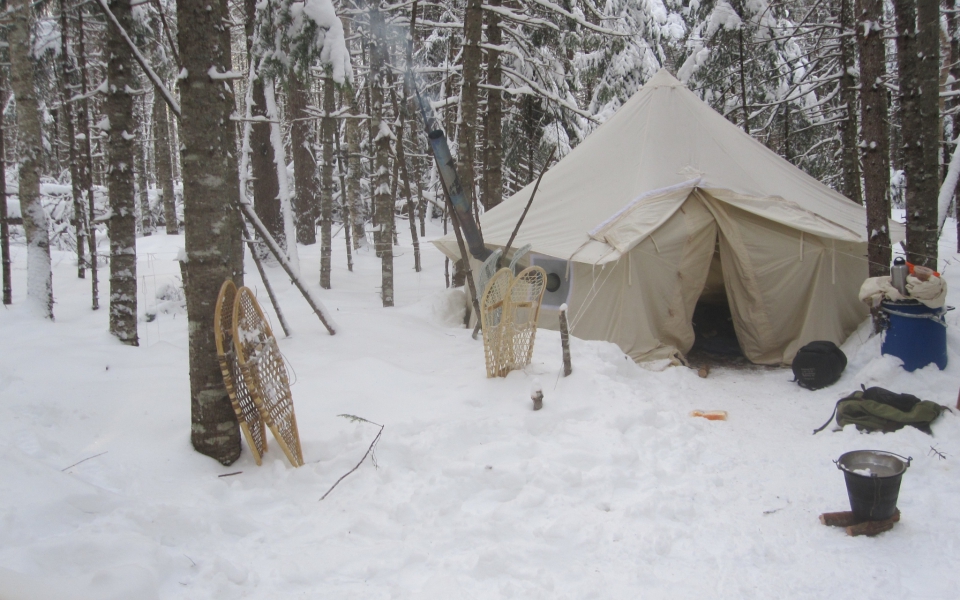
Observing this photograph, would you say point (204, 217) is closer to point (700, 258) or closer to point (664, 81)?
point (700, 258)

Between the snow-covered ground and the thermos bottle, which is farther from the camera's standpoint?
the thermos bottle

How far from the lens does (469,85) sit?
7.74m

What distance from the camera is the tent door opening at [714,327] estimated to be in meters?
7.53

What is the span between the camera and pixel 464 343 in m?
6.38

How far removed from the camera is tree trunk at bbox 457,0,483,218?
7.57 metres

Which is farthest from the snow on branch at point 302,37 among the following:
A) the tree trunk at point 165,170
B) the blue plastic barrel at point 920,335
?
the tree trunk at point 165,170

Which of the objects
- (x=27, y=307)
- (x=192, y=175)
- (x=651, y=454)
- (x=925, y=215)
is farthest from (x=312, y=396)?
(x=925, y=215)

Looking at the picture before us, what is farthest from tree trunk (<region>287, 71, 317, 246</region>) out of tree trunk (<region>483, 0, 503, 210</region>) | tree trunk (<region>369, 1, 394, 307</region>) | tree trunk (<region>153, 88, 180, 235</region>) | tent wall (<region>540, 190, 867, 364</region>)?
tent wall (<region>540, 190, 867, 364</region>)

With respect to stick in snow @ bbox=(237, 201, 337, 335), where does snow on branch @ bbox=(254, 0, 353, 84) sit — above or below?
above

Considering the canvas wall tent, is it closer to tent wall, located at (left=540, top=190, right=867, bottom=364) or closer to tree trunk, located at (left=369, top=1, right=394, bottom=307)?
tent wall, located at (left=540, top=190, right=867, bottom=364)

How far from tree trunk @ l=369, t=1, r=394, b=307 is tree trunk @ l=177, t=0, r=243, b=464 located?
416 centimetres

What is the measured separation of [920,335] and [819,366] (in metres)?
0.84

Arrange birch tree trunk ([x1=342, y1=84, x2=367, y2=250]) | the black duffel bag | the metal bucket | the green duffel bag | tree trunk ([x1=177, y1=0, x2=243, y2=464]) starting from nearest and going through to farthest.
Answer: the metal bucket → tree trunk ([x1=177, y1=0, x2=243, y2=464]) → the green duffel bag → the black duffel bag → birch tree trunk ([x1=342, y1=84, x2=367, y2=250])

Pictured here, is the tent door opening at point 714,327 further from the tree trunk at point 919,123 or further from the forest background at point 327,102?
the tree trunk at point 919,123
